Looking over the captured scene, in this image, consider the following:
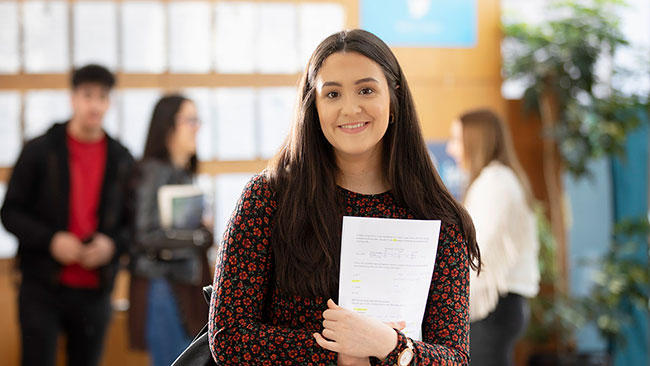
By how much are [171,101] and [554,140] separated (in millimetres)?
2811

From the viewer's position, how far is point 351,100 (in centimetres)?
167

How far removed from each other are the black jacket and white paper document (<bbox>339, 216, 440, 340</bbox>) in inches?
97.4

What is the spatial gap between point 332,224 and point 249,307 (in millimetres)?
260

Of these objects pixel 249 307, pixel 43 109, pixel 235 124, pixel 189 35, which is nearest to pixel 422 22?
pixel 235 124

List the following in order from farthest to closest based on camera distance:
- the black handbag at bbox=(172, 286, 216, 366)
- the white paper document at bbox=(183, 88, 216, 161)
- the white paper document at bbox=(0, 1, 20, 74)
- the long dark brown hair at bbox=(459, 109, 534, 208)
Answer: the white paper document at bbox=(183, 88, 216, 161) → the white paper document at bbox=(0, 1, 20, 74) → the long dark brown hair at bbox=(459, 109, 534, 208) → the black handbag at bbox=(172, 286, 216, 366)

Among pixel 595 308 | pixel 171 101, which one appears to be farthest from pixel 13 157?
pixel 595 308

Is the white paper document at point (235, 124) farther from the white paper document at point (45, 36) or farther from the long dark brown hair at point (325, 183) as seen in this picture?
the long dark brown hair at point (325, 183)

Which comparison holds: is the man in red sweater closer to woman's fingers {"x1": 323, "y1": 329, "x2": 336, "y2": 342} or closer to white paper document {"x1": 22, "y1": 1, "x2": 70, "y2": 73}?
white paper document {"x1": 22, "y1": 1, "x2": 70, "y2": 73}

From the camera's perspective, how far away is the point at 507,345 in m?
3.51

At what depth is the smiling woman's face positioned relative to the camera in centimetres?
167

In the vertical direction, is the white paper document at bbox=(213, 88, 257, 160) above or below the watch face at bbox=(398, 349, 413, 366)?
above

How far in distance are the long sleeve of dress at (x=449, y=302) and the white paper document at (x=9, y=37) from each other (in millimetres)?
4049

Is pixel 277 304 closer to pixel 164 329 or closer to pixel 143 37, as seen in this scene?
pixel 164 329

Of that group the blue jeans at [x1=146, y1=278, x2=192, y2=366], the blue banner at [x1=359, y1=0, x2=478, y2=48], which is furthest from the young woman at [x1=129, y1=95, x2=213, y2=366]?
the blue banner at [x1=359, y1=0, x2=478, y2=48]
